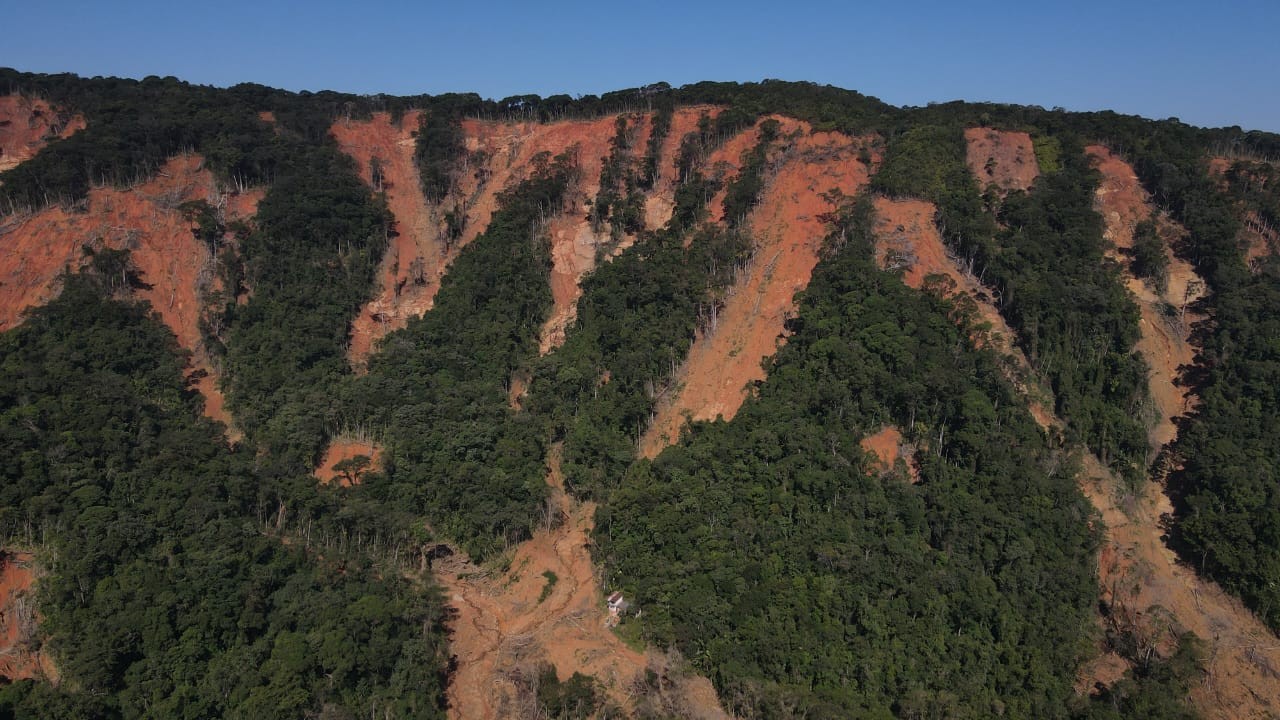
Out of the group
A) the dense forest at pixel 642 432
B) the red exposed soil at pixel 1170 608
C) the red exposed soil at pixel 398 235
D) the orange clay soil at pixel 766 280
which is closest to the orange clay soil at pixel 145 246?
the dense forest at pixel 642 432

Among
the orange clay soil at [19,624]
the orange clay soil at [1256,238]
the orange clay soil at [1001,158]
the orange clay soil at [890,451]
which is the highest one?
the orange clay soil at [1001,158]

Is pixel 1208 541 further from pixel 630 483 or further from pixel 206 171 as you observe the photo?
pixel 206 171

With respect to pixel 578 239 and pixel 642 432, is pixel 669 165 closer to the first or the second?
pixel 578 239

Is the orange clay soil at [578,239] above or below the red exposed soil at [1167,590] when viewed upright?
above

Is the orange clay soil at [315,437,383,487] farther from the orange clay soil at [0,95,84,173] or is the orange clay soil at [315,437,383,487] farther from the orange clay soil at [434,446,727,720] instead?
the orange clay soil at [0,95,84,173]

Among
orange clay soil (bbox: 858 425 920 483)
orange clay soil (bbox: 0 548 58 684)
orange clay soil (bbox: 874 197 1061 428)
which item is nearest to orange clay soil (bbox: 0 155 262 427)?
orange clay soil (bbox: 0 548 58 684)

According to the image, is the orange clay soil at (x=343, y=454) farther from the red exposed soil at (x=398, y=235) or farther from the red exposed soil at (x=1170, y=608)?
the red exposed soil at (x=1170, y=608)

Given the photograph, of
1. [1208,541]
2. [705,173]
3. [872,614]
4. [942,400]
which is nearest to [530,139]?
[705,173]
